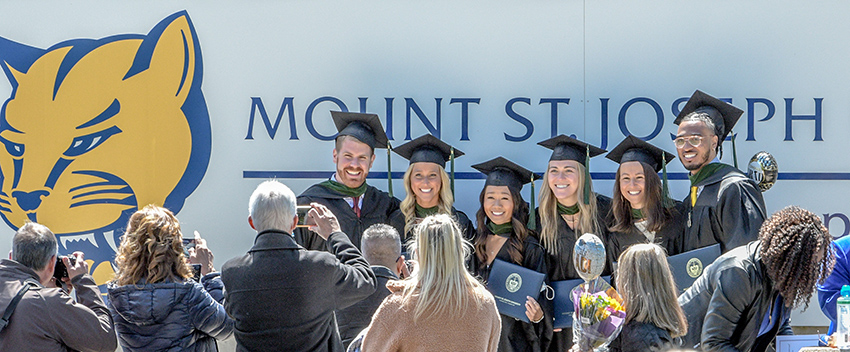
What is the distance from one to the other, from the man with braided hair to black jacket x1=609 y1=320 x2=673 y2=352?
0.86 ft

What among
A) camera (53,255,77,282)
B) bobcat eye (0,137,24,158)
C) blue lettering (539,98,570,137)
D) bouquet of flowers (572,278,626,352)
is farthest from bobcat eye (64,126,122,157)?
bouquet of flowers (572,278,626,352)

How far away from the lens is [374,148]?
15.4ft

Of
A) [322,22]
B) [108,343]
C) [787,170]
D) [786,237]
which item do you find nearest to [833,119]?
[787,170]

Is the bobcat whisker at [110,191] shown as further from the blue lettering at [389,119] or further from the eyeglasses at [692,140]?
the eyeglasses at [692,140]

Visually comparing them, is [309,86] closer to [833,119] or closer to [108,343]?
[108,343]

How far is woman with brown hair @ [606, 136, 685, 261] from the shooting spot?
441 cm

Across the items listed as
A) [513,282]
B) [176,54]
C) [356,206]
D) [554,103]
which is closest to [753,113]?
[554,103]

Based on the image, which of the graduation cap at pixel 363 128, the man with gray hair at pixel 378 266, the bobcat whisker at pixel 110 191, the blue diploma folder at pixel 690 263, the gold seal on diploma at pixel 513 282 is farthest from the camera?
the bobcat whisker at pixel 110 191

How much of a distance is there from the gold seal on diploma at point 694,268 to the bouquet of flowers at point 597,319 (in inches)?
66.1

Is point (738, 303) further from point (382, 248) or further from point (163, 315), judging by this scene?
point (163, 315)

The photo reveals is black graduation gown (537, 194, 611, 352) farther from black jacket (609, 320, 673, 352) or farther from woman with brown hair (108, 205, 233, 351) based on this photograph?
woman with brown hair (108, 205, 233, 351)

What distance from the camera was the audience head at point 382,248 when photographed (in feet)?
11.0

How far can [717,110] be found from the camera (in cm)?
443

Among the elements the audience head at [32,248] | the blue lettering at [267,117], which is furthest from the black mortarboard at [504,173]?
the audience head at [32,248]
